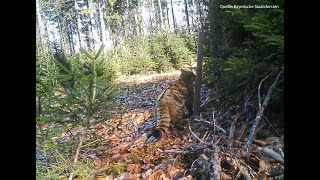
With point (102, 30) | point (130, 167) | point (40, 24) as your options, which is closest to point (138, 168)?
point (130, 167)

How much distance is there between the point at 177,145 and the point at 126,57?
568 mm

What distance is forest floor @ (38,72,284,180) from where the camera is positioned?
1.20 meters

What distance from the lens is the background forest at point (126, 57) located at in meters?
1.26

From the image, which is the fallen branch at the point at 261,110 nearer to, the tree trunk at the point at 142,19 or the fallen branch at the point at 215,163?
the fallen branch at the point at 215,163

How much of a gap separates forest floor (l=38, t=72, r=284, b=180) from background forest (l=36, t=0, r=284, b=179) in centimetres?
3

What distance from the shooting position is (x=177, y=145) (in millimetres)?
1367

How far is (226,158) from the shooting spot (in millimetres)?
1228

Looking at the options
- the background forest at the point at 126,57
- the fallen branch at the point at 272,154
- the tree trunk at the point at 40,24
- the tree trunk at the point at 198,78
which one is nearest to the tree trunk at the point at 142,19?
the background forest at the point at 126,57

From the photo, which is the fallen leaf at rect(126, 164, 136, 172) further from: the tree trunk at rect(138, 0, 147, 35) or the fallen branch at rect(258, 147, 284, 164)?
the tree trunk at rect(138, 0, 147, 35)

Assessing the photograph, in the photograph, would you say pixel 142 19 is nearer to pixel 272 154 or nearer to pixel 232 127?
pixel 232 127
